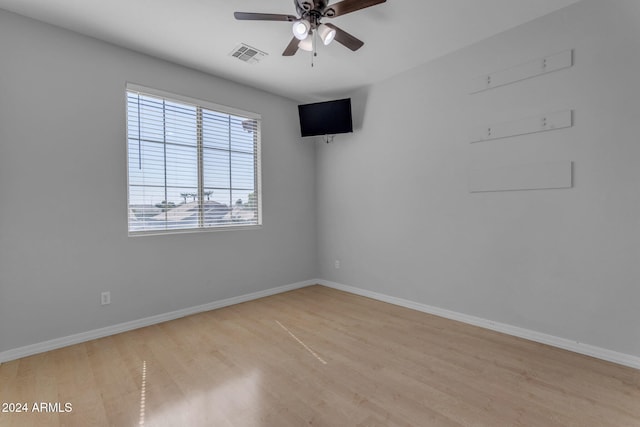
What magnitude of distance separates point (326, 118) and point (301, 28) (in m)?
2.14

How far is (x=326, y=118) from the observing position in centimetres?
438

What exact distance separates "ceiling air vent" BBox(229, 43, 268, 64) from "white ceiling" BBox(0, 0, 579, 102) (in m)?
0.07

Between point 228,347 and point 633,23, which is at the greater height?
point 633,23

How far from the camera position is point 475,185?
3.19m

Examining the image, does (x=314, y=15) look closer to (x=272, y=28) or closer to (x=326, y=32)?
(x=326, y=32)

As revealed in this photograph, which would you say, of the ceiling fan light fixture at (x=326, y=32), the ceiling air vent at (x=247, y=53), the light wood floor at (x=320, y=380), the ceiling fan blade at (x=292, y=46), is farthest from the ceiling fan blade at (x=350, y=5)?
the light wood floor at (x=320, y=380)

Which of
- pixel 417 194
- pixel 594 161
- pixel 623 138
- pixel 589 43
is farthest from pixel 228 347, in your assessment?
pixel 589 43

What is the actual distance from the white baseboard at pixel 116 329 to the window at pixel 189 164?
3.20 feet

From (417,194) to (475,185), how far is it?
0.70m

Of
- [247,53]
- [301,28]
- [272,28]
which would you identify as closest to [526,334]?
[301,28]

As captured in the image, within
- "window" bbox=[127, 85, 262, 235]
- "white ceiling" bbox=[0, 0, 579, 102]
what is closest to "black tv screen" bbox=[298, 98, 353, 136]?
"white ceiling" bbox=[0, 0, 579, 102]

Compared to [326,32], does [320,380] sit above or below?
below

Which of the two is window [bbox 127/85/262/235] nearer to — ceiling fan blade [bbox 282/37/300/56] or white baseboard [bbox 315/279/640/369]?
ceiling fan blade [bbox 282/37/300/56]

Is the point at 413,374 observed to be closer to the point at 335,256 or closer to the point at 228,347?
the point at 228,347
